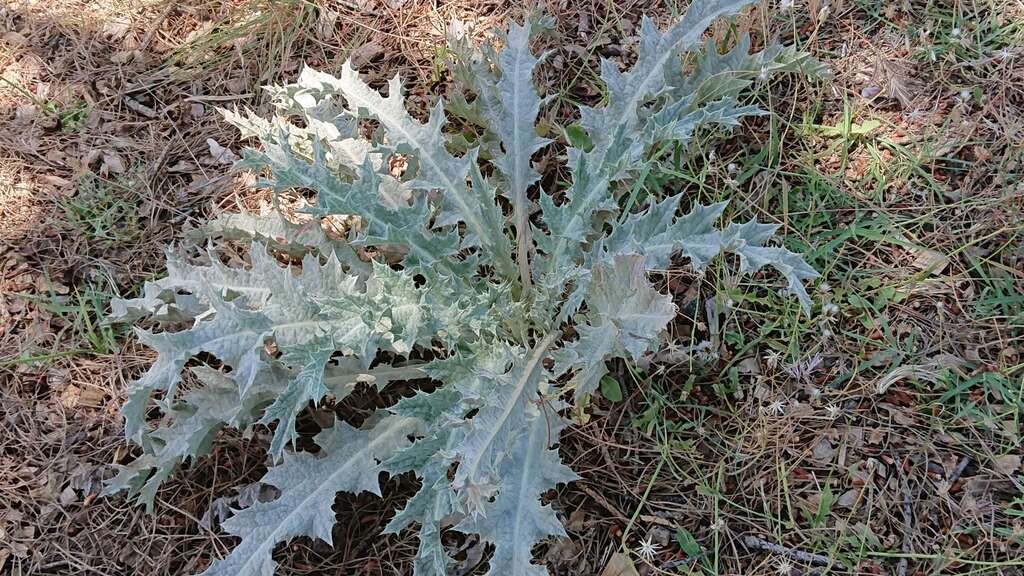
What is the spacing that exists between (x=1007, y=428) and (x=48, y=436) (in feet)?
9.67

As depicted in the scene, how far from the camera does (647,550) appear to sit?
2154 millimetres

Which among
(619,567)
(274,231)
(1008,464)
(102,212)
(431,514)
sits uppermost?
(102,212)

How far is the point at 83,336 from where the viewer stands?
2703 mm

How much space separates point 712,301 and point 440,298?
3.02 ft

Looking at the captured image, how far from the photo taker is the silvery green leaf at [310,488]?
209 centimetres

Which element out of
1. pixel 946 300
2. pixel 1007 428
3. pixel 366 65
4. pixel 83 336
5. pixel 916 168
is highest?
pixel 366 65

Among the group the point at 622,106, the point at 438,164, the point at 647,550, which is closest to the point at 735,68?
the point at 622,106

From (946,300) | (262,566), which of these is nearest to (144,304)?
(262,566)

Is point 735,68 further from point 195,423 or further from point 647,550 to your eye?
point 195,423

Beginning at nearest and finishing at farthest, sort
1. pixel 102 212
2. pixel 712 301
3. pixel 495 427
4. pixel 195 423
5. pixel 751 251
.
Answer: pixel 495 427 < pixel 751 251 < pixel 195 423 < pixel 712 301 < pixel 102 212

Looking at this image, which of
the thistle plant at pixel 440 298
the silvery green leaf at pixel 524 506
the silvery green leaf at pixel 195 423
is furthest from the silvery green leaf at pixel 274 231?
the silvery green leaf at pixel 524 506

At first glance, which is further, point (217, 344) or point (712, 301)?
point (712, 301)

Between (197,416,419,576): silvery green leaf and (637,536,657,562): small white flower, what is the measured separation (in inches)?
28.8

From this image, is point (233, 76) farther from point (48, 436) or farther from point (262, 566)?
point (262, 566)
